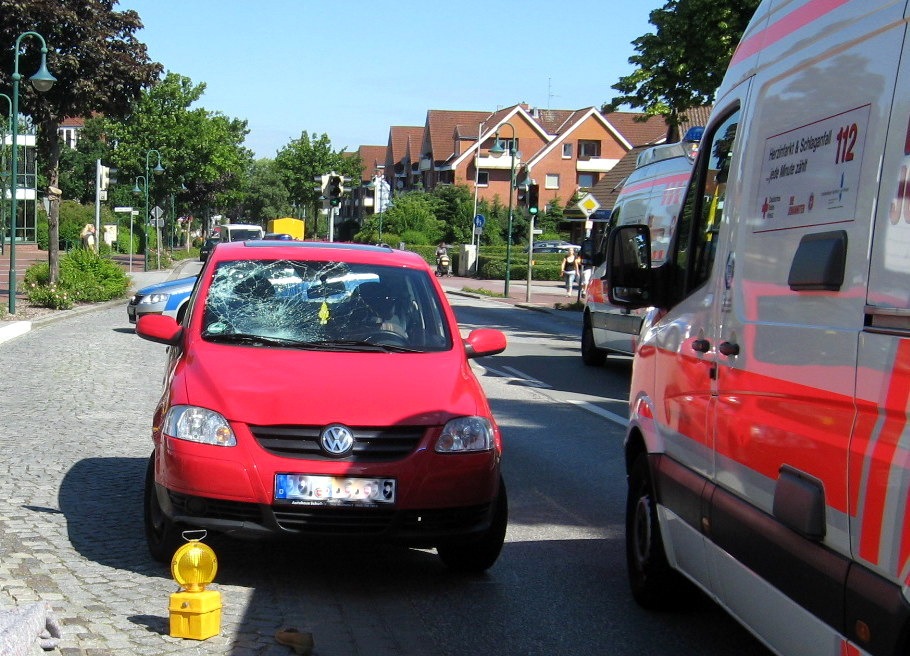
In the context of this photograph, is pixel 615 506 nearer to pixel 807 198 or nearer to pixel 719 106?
pixel 719 106

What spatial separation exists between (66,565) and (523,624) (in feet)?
7.24

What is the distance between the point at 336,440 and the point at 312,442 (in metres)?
0.11

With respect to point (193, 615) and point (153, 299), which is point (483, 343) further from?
point (153, 299)

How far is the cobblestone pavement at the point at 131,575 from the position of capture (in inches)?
190

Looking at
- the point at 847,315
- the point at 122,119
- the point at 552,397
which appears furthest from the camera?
the point at 122,119

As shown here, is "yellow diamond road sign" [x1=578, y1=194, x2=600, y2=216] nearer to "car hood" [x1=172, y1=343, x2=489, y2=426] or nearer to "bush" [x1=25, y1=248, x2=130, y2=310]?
"bush" [x1=25, y1=248, x2=130, y2=310]

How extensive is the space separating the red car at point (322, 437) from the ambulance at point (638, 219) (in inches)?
287

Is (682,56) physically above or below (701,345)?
above

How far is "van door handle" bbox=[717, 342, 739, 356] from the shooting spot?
13.7ft

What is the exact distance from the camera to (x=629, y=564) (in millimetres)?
5754

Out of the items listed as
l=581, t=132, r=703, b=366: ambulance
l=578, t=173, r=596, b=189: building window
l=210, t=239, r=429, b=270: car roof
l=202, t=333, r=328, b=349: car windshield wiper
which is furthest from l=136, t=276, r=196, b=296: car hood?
l=578, t=173, r=596, b=189: building window

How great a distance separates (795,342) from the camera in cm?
354

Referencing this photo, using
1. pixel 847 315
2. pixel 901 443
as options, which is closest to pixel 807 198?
pixel 847 315

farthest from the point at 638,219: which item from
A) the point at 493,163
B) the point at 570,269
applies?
the point at 493,163
